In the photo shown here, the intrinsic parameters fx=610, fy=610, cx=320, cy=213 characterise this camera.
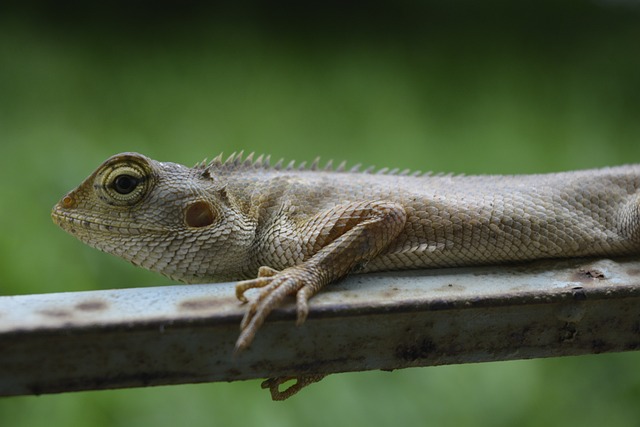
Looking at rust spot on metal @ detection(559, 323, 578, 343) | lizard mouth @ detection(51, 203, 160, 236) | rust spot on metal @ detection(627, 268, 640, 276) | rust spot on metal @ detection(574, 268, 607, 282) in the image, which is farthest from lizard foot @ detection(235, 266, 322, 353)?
rust spot on metal @ detection(627, 268, 640, 276)

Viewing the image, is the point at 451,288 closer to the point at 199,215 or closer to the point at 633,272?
the point at 633,272

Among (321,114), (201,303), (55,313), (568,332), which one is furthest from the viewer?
(321,114)

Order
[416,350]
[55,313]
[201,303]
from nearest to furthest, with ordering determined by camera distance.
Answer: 1. [55,313]
2. [201,303]
3. [416,350]

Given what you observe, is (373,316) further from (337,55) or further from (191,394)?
(337,55)

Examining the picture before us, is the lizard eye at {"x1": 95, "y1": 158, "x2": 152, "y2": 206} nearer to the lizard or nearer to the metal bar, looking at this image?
the lizard

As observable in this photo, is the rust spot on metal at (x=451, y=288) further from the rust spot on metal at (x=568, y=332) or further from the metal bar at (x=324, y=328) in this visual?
the rust spot on metal at (x=568, y=332)

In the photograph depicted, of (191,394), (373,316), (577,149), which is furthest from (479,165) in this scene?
(373,316)

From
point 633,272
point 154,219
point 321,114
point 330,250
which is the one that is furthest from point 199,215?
point 321,114
